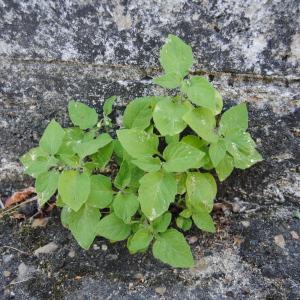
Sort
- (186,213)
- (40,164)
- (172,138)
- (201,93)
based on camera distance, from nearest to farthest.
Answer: (201,93), (40,164), (172,138), (186,213)

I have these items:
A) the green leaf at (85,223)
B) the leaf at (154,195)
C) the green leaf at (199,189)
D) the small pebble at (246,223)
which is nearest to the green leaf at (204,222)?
the green leaf at (199,189)

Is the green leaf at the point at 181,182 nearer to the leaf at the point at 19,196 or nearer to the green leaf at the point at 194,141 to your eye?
the green leaf at the point at 194,141

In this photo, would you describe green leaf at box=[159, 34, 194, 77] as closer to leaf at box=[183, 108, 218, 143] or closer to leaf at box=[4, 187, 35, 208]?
leaf at box=[183, 108, 218, 143]

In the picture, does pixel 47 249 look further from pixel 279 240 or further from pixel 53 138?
pixel 279 240

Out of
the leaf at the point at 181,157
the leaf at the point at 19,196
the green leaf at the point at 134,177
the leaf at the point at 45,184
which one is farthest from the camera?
the leaf at the point at 19,196

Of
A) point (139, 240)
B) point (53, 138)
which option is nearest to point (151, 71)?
point (53, 138)

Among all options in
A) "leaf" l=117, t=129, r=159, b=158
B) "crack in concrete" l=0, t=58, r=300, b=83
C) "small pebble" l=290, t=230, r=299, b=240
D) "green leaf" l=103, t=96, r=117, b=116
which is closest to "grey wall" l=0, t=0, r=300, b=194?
"crack in concrete" l=0, t=58, r=300, b=83
